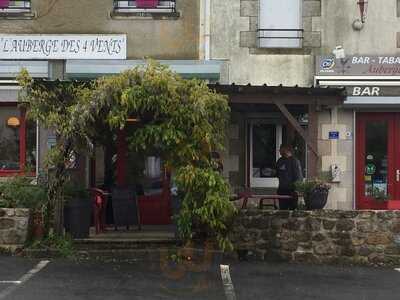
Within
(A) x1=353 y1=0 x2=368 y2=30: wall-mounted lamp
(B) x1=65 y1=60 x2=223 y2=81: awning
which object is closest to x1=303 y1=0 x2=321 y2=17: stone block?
(A) x1=353 y1=0 x2=368 y2=30: wall-mounted lamp

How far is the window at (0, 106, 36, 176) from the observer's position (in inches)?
527

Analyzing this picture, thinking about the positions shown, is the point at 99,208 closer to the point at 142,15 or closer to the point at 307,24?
the point at 142,15

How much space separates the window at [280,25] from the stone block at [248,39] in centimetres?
10

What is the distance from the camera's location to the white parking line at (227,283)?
7.75 meters

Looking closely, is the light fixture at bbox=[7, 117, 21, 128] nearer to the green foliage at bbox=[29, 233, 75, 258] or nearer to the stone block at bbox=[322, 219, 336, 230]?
the green foliage at bbox=[29, 233, 75, 258]

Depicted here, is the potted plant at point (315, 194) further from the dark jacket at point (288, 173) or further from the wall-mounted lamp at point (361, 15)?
the wall-mounted lamp at point (361, 15)

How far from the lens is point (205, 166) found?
29.6 ft

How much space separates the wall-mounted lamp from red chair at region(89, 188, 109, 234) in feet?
19.4

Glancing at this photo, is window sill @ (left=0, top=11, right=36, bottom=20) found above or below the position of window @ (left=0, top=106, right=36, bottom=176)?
above

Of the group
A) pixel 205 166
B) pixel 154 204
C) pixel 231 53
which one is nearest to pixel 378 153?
pixel 231 53

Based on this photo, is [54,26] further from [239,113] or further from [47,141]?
[239,113]

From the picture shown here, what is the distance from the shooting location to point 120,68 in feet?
42.5

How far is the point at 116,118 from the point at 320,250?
377 centimetres

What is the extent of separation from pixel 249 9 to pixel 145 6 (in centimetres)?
208
